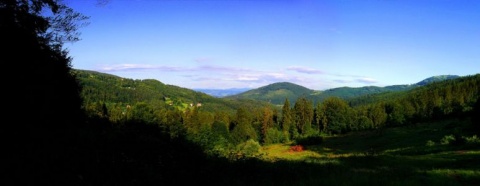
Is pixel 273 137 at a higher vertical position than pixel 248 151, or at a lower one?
lower

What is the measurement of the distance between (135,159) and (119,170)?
140cm

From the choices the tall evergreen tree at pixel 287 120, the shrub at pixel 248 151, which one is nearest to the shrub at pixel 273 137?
the tall evergreen tree at pixel 287 120

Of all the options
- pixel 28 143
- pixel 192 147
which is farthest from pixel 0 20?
pixel 192 147

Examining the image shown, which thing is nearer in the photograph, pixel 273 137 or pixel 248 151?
pixel 248 151

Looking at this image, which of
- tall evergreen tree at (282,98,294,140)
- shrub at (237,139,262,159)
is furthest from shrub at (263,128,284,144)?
shrub at (237,139,262,159)

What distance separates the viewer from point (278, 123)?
140875mm

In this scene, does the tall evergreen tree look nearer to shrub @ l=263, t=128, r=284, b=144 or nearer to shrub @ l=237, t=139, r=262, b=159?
shrub @ l=263, t=128, r=284, b=144

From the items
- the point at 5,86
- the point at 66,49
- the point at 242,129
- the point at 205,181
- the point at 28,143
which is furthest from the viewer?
the point at 242,129

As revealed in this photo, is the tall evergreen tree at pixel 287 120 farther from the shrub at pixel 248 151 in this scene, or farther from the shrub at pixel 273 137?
the shrub at pixel 248 151

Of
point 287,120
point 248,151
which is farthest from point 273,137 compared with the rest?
point 248,151

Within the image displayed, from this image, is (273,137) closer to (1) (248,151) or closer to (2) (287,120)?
(2) (287,120)

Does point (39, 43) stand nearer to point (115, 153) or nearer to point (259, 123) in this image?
point (115, 153)

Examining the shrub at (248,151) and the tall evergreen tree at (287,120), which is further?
the tall evergreen tree at (287,120)

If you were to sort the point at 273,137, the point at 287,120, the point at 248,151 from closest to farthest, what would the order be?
the point at 248,151 < the point at 273,137 < the point at 287,120
